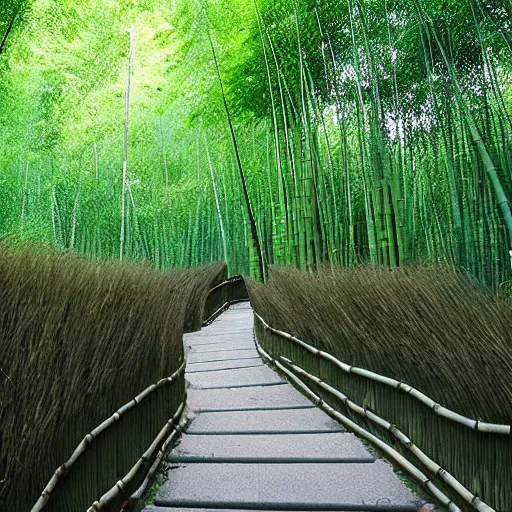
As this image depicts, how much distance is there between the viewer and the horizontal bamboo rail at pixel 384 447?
1.42 meters

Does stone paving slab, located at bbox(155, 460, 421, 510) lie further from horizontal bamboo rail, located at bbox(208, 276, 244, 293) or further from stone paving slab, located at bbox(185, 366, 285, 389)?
horizontal bamboo rail, located at bbox(208, 276, 244, 293)

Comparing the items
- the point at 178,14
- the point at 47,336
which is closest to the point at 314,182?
the point at 47,336

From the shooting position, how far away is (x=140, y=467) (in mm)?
1658

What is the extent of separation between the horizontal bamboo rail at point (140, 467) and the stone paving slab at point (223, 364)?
97 cm

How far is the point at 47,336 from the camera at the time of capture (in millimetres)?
1312

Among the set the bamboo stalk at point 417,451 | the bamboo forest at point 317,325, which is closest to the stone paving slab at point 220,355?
the bamboo forest at point 317,325

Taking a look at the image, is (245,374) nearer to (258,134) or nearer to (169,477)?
(169,477)

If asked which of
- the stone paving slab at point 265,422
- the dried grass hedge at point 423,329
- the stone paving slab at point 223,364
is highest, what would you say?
the dried grass hedge at point 423,329

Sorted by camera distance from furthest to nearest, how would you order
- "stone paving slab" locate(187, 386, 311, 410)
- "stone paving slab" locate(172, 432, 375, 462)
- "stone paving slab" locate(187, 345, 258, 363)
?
"stone paving slab" locate(187, 345, 258, 363)
"stone paving slab" locate(187, 386, 311, 410)
"stone paving slab" locate(172, 432, 375, 462)

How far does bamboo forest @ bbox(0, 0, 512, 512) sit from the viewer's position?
50.8 inches

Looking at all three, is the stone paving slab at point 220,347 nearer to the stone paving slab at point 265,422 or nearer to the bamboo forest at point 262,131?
the bamboo forest at point 262,131

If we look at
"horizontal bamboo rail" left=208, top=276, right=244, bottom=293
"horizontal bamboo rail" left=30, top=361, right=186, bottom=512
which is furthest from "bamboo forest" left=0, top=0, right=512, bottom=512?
"horizontal bamboo rail" left=208, top=276, right=244, bottom=293

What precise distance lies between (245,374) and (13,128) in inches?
173

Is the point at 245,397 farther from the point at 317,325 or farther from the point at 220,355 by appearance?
the point at 220,355
